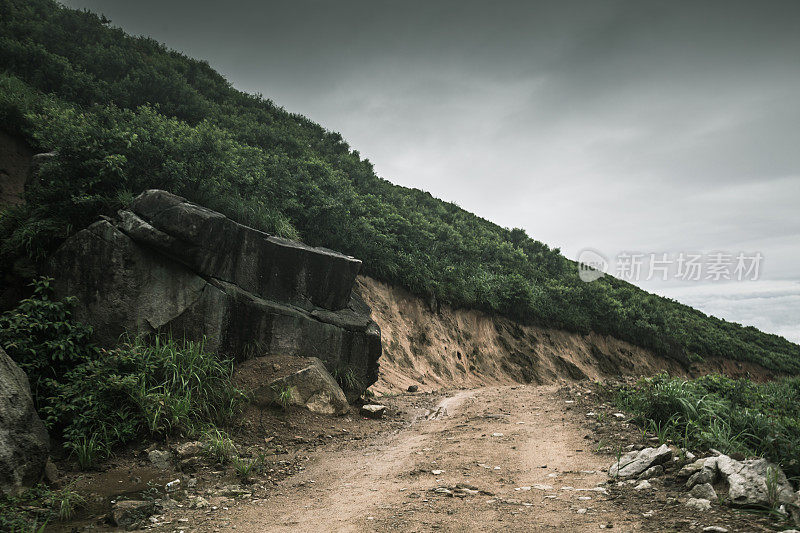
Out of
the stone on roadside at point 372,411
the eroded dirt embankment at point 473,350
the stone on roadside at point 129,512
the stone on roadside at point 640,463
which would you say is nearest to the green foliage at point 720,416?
the stone on roadside at point 640,463

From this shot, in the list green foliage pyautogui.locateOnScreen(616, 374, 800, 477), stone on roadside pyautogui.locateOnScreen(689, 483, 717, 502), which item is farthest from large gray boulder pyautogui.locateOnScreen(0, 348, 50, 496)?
green foliage pyautogui.locateOnScreen(616, 374, 800, 477)

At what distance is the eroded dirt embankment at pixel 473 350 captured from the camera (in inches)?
587

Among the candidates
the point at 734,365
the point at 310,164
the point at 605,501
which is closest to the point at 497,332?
the point at 310,164

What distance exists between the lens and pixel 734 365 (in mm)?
31125

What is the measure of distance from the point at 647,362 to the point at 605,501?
24.8 metres

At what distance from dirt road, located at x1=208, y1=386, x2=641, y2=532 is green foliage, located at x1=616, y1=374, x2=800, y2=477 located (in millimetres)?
1140

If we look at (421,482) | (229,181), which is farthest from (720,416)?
(229,181)

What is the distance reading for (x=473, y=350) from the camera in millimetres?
18172

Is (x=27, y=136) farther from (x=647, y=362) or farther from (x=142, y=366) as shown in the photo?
(x=647, y=362)

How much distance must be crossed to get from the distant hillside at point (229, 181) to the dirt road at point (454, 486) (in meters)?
6.33

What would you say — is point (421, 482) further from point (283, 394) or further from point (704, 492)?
point (283, 394)

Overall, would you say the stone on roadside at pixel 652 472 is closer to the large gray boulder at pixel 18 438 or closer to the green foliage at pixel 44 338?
the large gray boulder at pixel 18 438

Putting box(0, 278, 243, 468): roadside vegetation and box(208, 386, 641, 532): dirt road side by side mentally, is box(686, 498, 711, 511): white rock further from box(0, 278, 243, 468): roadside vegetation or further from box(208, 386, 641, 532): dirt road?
box(0, 278, 243, 468): roadside vegetation

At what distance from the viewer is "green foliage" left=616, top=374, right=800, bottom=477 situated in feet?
15.5
